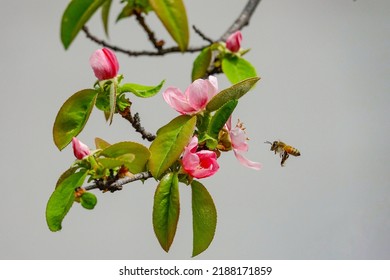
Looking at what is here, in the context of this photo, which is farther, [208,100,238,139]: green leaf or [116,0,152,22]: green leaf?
[116,0,152,22]: green leaf

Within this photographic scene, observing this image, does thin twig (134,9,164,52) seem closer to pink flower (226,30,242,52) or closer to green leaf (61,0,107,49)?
pink flower (226,30,242,52)

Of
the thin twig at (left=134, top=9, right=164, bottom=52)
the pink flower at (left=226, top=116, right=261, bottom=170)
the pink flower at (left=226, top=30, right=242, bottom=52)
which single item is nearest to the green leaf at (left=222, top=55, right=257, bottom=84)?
the pink flower at (left=226, top=30, right=242, bottom=52)

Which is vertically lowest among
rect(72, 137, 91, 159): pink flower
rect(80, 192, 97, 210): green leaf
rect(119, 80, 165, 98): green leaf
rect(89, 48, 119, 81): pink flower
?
rect(80, 192, 97, 210): green leaf

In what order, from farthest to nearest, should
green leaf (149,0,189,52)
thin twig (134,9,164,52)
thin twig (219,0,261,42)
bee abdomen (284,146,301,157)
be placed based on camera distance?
thin twig (219,0,261,42), thin twig (134,9,164,52), bee abdomen (284,146,301,157), green leaf (149,0,189,52)

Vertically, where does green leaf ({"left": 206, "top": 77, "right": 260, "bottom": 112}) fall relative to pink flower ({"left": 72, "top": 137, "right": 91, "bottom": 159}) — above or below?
above

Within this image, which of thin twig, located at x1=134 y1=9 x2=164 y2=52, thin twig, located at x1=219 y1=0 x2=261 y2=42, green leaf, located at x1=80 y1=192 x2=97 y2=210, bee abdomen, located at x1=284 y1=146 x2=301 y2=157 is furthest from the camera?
thin twig, located at x1=219 y1=0 x2=261 y2=42

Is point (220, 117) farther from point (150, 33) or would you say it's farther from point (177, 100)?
point (150, 33)

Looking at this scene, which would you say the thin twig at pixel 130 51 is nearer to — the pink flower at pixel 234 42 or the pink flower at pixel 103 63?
the pink flower at pixel 234 42
